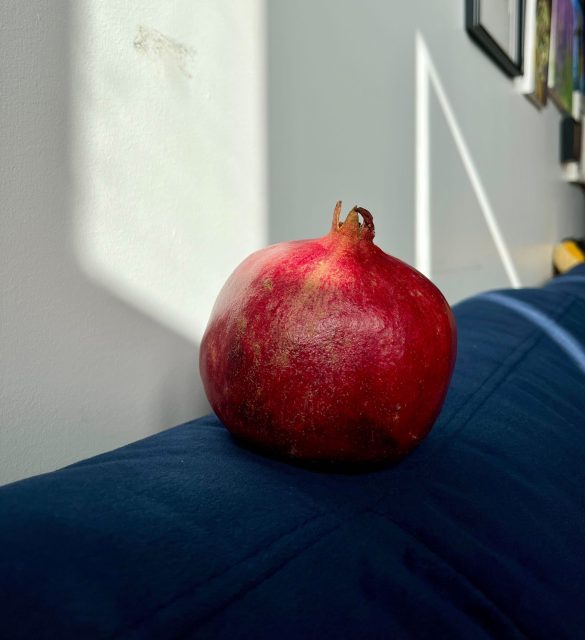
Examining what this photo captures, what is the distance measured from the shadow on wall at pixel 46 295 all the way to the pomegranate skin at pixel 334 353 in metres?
0.19

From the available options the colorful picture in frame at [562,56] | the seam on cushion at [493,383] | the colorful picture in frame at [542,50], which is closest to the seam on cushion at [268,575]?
the seam on cushion at [493,383]

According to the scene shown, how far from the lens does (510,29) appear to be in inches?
71.4

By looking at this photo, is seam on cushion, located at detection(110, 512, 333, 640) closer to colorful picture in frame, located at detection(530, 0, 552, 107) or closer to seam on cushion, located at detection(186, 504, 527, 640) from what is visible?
seam on cushion, located at detection(186, 504, 527, 640)

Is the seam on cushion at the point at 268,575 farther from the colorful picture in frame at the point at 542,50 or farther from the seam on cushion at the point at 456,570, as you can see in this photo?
the colorful picture in frame at the point at 542,50

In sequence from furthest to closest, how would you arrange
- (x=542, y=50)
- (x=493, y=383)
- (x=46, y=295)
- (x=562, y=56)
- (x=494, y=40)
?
1. (x=562, y=56)
2. (x=542, y=50)
3. (x=494, y=40)
4. (x=493, y=383)
5. (x=46, y=295)

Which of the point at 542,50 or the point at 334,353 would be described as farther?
the point at 542,50

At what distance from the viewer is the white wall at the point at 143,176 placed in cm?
48

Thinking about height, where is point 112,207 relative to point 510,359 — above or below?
above

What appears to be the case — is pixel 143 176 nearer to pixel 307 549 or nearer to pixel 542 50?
pixel 307 549

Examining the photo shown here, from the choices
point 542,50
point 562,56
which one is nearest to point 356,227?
point 542,50

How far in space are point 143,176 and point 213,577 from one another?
415 mm

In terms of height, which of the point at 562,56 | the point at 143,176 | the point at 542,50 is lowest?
the point at 143,176

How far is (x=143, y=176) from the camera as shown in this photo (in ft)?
1.90

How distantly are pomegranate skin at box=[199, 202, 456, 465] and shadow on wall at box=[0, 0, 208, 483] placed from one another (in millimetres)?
186
